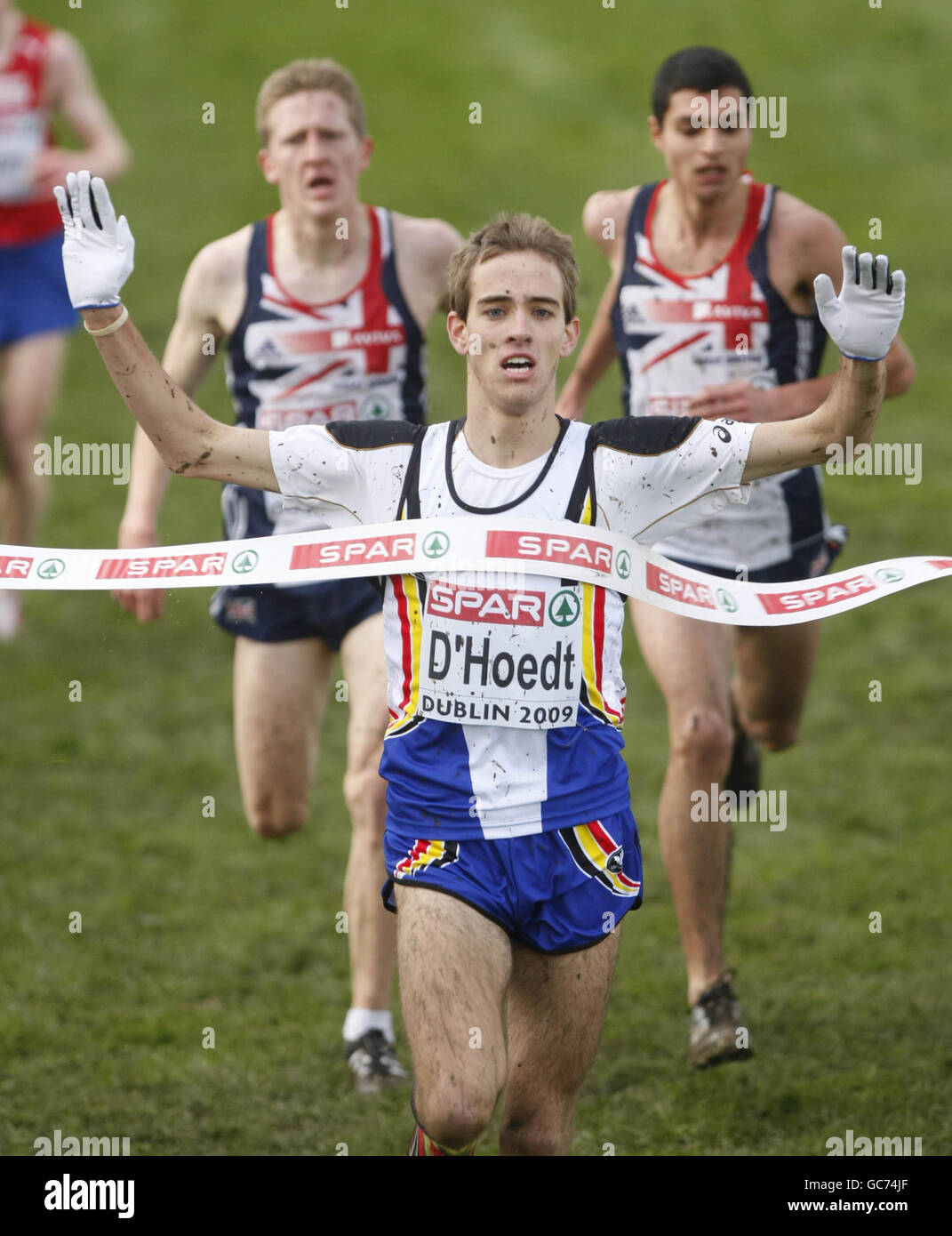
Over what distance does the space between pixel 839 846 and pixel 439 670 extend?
4146mm

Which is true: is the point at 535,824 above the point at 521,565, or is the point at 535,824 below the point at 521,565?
below

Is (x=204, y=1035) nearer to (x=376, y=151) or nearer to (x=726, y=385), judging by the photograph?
(x=726, y=385)

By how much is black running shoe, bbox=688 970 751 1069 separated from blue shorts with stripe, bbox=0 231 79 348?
5982mm

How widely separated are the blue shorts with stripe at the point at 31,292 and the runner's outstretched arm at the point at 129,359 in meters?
6.15

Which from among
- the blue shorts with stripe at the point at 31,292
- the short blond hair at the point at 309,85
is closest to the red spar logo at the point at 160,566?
the short blond hair at the point at 309,85

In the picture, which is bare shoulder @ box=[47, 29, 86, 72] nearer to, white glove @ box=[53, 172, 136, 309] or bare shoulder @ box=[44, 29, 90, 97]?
bare shoulder @ box=[44, 29, 90, 97]

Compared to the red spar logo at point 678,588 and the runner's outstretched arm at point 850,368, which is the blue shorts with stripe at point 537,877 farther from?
the runner's outstretched arm at point 850,368

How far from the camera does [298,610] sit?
640 cm

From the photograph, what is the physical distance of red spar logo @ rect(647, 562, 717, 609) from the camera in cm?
459

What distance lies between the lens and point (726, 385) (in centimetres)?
563

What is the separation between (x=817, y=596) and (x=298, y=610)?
217 centimetres

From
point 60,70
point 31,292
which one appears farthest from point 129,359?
point 60,70

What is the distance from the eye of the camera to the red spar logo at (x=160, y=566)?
473 centimetres
